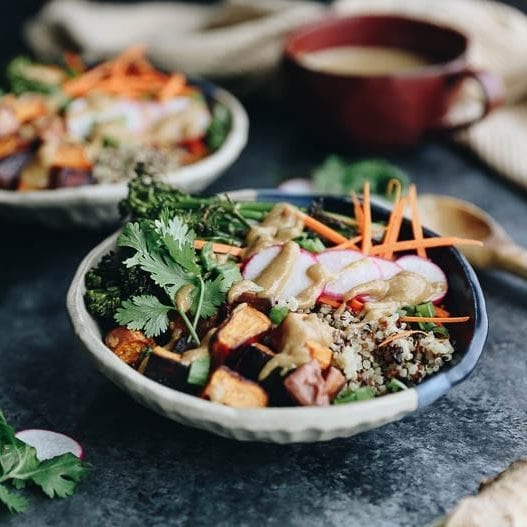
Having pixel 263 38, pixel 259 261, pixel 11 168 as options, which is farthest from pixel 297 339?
pixel 263 38

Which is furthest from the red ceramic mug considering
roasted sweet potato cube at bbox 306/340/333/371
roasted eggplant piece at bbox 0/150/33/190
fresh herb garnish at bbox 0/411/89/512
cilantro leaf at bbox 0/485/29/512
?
cilantro leaf at bbox 0/485/29/512

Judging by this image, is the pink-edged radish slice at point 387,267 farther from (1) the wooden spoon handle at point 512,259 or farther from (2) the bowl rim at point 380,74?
(2) the bowl rim at point 380,74

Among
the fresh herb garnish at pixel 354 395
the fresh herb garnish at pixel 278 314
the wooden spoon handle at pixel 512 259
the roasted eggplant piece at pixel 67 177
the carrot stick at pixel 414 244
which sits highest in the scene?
the carrot stick at pixel 414 244

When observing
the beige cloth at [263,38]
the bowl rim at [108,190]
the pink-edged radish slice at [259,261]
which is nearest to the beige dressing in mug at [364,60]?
the beige cloth at [263,38]

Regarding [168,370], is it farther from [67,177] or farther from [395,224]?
[67,177]

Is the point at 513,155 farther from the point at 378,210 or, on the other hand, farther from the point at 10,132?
the point at 10,132

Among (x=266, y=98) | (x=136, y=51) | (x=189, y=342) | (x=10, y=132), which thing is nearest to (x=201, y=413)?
(x=189, y=342)
